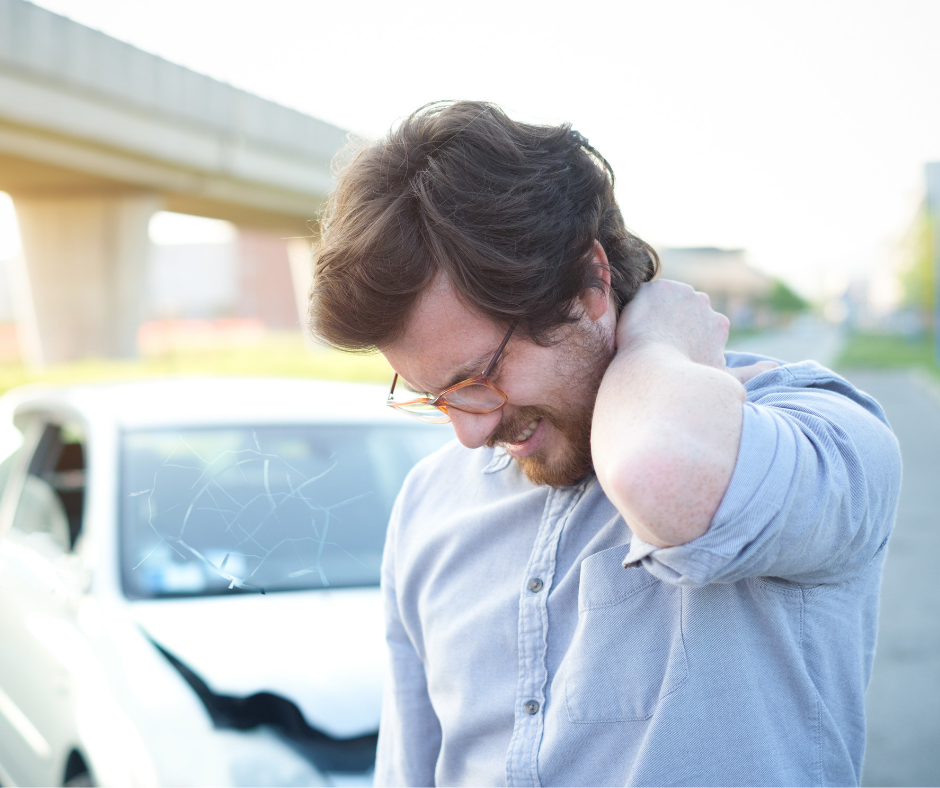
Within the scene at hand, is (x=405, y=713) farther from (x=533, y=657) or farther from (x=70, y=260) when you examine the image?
(x=70, y=260)

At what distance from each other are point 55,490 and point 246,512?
6.61 feet

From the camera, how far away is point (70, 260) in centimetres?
361

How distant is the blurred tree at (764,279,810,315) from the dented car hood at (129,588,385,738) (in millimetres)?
95364

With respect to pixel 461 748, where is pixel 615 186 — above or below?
above

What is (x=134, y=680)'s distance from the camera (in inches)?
70.1

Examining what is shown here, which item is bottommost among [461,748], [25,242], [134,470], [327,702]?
[327,702]

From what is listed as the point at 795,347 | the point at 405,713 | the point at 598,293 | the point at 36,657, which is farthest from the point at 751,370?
the point at 795,347

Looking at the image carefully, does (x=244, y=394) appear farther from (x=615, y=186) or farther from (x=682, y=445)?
(x=682, y=445)

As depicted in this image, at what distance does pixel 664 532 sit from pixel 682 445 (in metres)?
0.10

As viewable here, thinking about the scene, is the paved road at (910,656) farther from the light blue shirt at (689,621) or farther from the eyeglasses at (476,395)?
the eyeglasses at (476,395)

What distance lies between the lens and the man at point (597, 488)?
0.89m

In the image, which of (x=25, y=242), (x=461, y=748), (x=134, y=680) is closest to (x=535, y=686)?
(x=461, y=748)

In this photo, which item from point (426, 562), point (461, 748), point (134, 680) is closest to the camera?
point (461, 748)

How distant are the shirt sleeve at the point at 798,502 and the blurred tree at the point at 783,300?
315 ft
